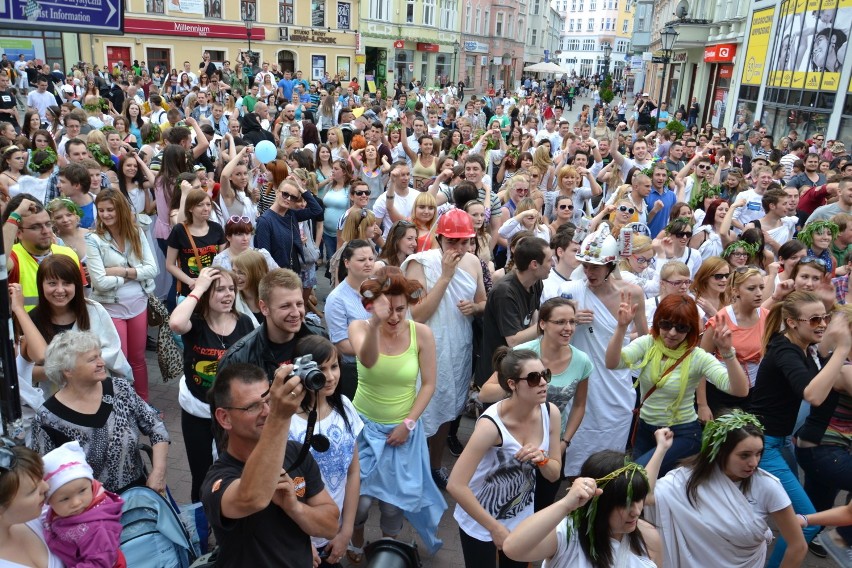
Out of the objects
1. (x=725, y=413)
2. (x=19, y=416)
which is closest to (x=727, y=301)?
(x=725, y=413)

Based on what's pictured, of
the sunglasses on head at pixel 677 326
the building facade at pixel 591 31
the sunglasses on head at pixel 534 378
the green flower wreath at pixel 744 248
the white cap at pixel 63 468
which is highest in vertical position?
the building facade at pixel 591 31

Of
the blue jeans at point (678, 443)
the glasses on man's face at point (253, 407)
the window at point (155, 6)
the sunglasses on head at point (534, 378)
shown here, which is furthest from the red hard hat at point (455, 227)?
the window at point (155, 6)

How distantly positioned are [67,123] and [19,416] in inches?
322

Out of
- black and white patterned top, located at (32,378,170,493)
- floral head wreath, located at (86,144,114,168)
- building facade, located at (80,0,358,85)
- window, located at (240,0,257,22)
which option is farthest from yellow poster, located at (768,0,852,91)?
window, located at (240,0,257,22)

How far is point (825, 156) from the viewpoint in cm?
1252

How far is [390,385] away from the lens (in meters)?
3.86

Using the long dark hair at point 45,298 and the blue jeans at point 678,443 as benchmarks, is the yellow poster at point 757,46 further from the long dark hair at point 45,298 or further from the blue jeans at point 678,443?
the long dark hair at point 45,298

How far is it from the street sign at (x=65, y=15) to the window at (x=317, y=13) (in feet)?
139

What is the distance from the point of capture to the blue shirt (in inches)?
309

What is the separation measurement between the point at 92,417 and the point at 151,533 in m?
0.66

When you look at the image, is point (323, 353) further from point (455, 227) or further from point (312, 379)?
point (455, 227)

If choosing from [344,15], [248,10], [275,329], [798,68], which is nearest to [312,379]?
[275,329]

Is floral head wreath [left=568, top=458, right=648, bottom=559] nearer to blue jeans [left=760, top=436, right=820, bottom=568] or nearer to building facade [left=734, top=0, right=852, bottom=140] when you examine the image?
blue jeans [left=760, top=436, right=820, bottom=568]

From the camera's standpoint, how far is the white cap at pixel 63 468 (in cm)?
272
